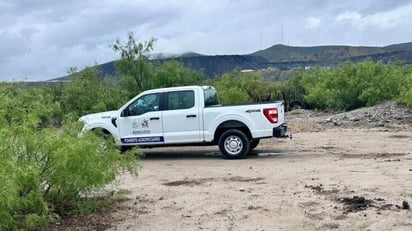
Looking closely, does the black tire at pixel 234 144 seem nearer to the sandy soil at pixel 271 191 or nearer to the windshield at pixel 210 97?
the sandy soil at pixel 271 191

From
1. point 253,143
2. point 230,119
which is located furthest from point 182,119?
point 253,143

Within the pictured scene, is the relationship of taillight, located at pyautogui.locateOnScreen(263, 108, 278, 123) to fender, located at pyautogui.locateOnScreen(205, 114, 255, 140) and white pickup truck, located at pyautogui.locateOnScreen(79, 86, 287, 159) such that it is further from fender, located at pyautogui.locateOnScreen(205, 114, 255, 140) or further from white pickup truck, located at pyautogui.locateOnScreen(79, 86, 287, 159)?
fender, located at pyautogui.locateOnScreen(205, 114, 255, 140)

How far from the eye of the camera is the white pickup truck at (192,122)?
1416 cm

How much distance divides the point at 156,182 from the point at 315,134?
9960 millimetres

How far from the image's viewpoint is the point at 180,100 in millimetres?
14688

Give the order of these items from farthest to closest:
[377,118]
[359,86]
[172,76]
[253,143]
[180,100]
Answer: [359,86]
[172,76]
[377,118]
[253,143]
[180,100]

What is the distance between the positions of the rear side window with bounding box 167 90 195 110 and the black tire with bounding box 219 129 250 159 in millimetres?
1126

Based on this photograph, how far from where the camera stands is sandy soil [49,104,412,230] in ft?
25.8

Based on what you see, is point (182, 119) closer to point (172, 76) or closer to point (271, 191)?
point (271, 191)

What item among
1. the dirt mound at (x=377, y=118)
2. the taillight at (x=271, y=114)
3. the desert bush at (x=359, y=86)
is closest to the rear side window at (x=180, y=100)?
the taillight at (x=271, y=114)

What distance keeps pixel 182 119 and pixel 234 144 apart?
1.39 meters

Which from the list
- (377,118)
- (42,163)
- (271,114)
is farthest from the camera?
(377,118)

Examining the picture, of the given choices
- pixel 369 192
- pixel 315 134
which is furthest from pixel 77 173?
pixel 315 134

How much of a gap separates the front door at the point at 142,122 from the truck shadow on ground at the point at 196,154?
0.50 m
